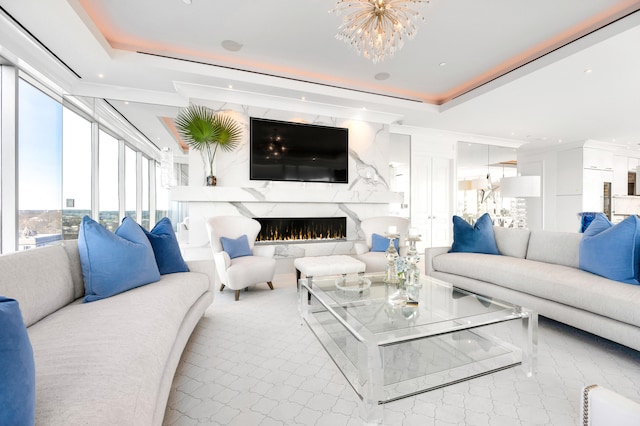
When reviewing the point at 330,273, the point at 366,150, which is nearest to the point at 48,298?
the point at 330,273

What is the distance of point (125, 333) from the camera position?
1147 mm

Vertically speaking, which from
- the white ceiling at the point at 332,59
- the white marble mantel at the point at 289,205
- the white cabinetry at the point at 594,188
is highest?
the white ceiling at the point at 332,59

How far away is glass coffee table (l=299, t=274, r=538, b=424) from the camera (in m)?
1.37

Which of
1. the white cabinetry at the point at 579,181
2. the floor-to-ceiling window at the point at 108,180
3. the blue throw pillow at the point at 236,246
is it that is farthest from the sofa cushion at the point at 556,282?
the white cabinetry at the point at 579,181

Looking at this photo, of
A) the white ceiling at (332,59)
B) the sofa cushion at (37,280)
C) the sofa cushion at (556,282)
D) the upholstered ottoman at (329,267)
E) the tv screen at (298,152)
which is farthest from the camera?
the tv screen at (298,152)

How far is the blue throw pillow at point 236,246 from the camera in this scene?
10.8 ft

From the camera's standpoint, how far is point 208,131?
3969mm

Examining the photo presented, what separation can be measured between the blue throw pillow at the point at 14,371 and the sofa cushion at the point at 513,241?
353 centimetres

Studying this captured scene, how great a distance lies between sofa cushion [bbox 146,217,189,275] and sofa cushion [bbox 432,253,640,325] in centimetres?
261

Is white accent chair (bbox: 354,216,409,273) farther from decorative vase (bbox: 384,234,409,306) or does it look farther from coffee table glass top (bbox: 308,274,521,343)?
coffee table glass top (bbox: 308,274,521,343)

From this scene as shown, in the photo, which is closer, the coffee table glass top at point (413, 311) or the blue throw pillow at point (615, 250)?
the coffee table glass top at point (413, 311)

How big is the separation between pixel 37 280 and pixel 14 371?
106cm

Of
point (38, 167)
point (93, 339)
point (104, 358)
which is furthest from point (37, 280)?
point (38, 167)

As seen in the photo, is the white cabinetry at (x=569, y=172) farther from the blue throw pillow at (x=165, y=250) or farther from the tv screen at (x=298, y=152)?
the blue throw pillow at (x=165, y=250)
